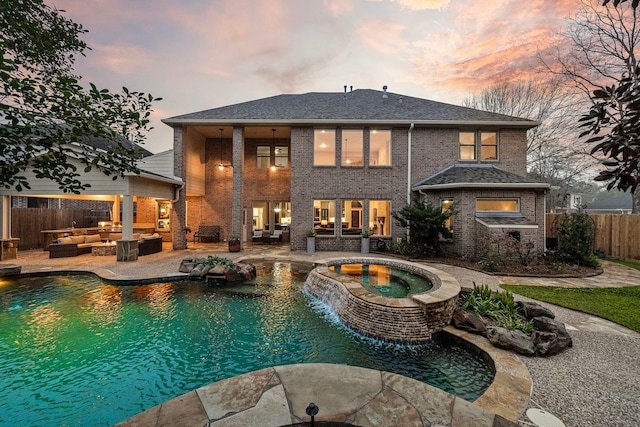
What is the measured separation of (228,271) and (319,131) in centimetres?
817

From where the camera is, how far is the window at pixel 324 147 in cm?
1330

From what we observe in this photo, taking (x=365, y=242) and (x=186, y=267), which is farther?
(x=365, y=242)

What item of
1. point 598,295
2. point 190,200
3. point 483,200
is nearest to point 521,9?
point 483,200

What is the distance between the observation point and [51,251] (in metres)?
10.7

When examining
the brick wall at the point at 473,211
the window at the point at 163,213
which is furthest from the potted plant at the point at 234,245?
the brick wall at the point at 473,211

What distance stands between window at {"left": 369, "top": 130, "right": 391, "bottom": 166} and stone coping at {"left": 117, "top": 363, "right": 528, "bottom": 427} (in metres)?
11.5

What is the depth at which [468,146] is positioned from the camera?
13.3 meters

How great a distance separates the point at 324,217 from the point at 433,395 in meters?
11.3

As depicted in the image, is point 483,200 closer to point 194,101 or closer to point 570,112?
point 570,112

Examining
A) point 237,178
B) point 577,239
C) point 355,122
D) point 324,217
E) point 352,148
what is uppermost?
point 355,122

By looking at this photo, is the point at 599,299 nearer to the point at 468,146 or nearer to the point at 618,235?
the point at 618,235

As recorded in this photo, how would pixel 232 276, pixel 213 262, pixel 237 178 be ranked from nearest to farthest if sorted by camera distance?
→ 1. pixel 232 276
2. pixel 213 262
3. pixel 237 178

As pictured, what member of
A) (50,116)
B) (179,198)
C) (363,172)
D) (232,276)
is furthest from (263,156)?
(50,116)

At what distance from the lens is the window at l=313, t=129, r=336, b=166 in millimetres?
13305
